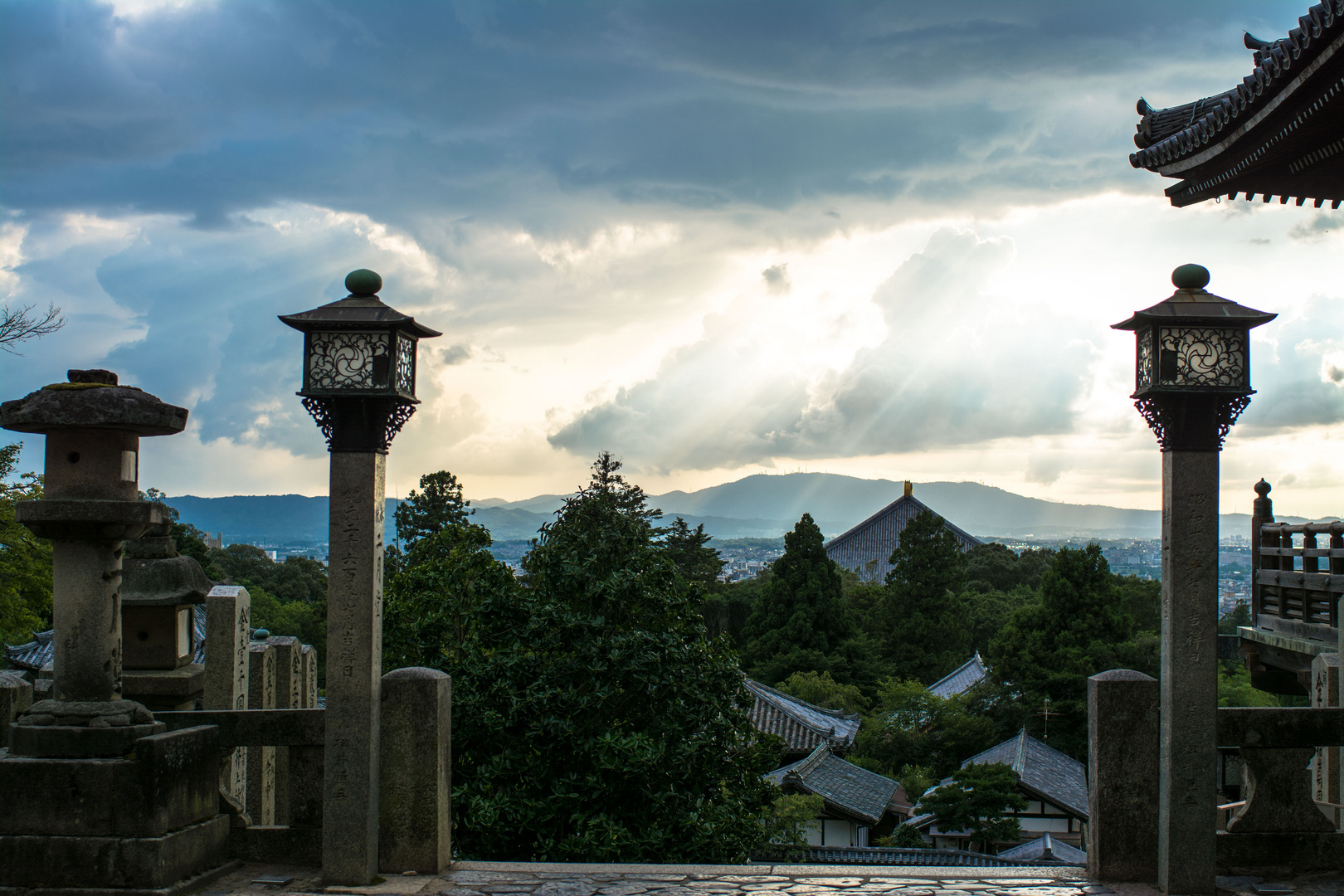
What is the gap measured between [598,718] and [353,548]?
153 inches

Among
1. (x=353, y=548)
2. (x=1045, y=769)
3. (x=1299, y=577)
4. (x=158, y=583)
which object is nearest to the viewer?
(x=353, y=548)

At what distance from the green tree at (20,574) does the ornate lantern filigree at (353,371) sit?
25.5 metres

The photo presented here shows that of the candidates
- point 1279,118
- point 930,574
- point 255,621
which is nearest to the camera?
point 1279,118

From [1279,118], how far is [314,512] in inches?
4937

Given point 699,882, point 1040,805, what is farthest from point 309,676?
point 1040,805

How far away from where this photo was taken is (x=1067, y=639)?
26812mm

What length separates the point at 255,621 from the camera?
38.8 metres

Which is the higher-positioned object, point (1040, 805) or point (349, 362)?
point (349, 362)

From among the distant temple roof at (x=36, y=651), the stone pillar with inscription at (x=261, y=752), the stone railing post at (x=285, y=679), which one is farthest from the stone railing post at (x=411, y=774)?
the distant temple roof at (x=36, y=651)

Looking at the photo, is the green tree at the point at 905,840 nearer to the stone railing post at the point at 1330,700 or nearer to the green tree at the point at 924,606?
the green tree at the point at 924,606

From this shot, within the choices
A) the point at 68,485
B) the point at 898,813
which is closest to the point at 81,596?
the point at 68,485

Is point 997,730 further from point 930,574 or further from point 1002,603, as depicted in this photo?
point 1002,603

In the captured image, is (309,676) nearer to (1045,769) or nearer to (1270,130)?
(1270,130)

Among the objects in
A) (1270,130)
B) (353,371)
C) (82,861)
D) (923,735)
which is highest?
(1270,130)
